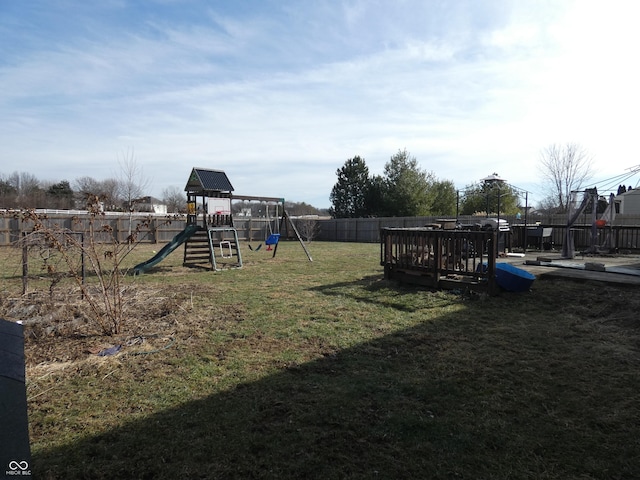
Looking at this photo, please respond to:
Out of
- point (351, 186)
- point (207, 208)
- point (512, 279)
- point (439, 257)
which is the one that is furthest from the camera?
point (351, 186)

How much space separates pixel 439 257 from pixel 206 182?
812 centimetres

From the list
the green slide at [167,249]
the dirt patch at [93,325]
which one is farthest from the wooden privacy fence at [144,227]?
the dirt patch at [93,325]

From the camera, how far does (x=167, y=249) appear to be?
39.2 feet

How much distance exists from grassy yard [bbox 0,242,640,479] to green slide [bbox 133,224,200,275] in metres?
4.70

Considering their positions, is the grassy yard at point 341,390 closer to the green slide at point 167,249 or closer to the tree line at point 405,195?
the green slide at point 167,249

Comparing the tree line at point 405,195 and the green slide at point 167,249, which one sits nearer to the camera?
the green slide at point 167,249

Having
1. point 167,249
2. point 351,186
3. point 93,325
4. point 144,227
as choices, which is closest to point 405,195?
point 351,186

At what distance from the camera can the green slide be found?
443 inches

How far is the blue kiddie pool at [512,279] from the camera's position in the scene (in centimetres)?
679

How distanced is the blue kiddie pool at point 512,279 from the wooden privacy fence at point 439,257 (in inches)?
6.7

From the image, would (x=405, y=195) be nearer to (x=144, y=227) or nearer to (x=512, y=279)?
(x=144, y=227)

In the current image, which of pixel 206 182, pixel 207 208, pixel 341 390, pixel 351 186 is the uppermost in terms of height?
pixel 351 186

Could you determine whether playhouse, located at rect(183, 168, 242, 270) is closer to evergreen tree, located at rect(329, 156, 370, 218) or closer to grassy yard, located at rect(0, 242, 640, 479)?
grassy yard, located at rect(0, 242, 640, 479)

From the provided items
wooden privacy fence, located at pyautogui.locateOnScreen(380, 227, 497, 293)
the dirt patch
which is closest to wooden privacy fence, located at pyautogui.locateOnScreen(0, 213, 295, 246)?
the dirt patch
